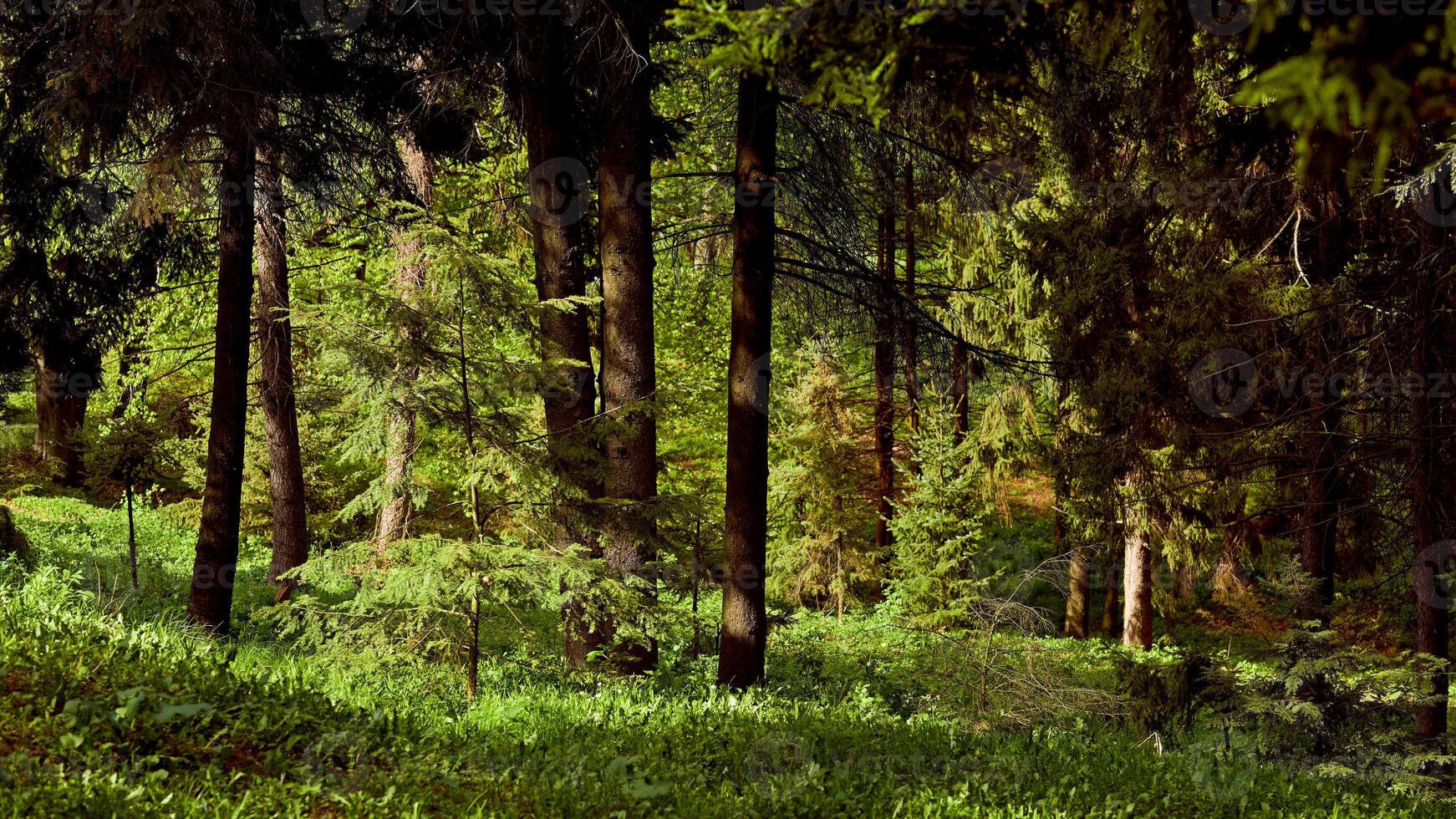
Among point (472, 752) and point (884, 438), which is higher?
point (884, 438)

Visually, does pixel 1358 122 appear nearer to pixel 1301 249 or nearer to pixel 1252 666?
pixel 1301 249

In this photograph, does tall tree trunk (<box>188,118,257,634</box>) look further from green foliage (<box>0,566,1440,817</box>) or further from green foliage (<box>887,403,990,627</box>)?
green foliage (<box>887,403,990,627</box>)

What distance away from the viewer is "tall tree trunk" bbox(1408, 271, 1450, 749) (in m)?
8.98

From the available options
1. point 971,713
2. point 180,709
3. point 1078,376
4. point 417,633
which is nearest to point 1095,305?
point 1078,376

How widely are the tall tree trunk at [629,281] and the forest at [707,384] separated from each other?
43 millimetres

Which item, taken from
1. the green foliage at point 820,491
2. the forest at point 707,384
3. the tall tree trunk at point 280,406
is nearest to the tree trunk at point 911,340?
the forest at point 707,384
